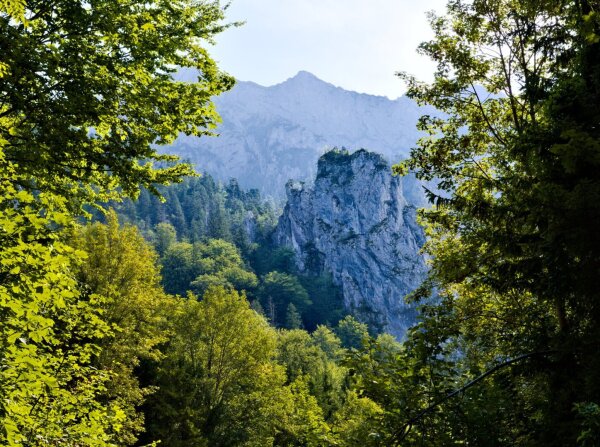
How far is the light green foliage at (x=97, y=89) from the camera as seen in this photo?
22.1 ft

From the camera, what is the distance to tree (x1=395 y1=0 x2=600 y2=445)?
543cm

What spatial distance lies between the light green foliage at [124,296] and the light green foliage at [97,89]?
11.9m

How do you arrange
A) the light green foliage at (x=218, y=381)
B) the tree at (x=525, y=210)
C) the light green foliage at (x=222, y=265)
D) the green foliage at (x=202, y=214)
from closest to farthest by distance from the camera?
the tree at (x=525, y=210), the light green foliage at (x=218, y=381), the light green foliage at (x=222, y=265), the green foliage at (x=202, y=214)

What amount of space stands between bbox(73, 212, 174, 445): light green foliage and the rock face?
109 metres

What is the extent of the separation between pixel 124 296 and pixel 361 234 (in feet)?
393

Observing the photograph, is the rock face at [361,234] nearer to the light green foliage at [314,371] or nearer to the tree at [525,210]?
the light green foliage at [314,371]

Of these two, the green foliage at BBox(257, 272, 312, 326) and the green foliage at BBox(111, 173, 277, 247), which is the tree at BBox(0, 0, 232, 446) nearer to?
the green foliage at BBox(257, 272, 312, 326)

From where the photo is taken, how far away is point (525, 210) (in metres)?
6.50

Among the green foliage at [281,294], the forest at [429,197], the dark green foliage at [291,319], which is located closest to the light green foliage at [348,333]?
the dark green foliage at [291,319]

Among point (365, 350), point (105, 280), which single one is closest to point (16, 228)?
point (365, 350)

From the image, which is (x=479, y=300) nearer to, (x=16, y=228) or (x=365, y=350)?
(x=365, y=350)

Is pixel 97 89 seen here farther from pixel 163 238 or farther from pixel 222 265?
pixel 163 238

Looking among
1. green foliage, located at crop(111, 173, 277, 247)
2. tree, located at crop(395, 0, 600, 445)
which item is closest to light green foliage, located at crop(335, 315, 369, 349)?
green foliage, located at crop(111, 173, 277, 247)

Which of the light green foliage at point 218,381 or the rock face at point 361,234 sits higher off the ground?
the rock face at point 361,234
